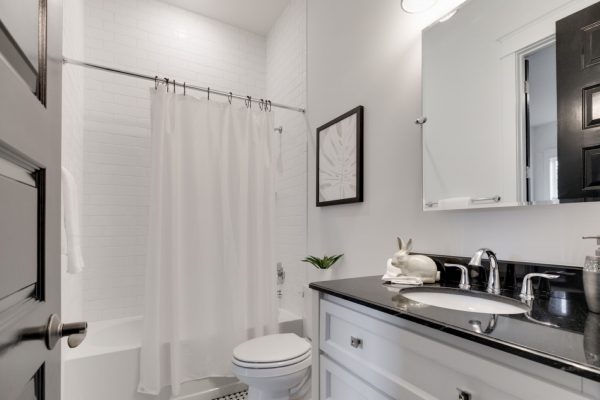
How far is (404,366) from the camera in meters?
0.83

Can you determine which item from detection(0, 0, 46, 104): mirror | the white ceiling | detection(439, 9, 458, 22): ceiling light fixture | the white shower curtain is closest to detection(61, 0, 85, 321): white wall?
the white shower curtain

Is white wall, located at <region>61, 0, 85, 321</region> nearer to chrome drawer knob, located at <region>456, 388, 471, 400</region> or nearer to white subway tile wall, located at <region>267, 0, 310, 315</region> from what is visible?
white subway tile wall, located at <region>267, 0, 310, 315</region>

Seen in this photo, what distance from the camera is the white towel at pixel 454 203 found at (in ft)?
3.99

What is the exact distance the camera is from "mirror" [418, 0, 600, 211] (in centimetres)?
91

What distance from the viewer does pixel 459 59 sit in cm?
129

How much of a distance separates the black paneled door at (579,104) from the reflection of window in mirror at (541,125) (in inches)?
0.7

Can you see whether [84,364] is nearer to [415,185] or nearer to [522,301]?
[415,185]

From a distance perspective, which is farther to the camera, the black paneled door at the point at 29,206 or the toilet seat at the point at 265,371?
the toilet seat at the point at 265,371

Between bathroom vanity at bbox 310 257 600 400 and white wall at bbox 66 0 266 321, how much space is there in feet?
6.76

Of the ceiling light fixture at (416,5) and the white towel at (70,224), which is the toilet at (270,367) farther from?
the ceiling light fixture at (416,5)

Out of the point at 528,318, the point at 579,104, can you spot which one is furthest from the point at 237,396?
the point at 579,104

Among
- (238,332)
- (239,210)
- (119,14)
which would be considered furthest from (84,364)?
(119,14)

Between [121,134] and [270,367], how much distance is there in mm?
2197

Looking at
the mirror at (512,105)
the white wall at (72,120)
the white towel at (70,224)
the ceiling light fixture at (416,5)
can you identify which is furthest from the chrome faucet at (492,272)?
the white wall at (72,120)
